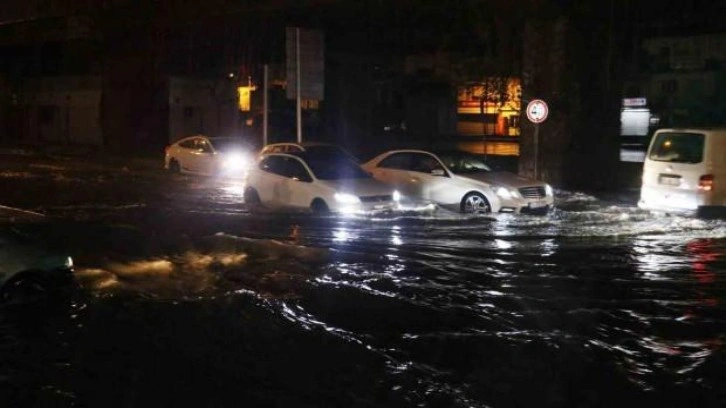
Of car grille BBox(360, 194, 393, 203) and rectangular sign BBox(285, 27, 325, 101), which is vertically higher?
rectangular sign BBox(285, 27, 325, 101)

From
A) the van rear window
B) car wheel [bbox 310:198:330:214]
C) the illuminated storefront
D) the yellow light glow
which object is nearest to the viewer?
the van rear window

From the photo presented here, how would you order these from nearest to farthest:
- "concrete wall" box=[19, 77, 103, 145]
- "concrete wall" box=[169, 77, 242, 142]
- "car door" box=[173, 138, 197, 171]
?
1. "car door" box=[173, 138, 197, 171]
2. "concrete wall" box=[169, 77, 242, 142]
3. "concrete wall" box=[19, 77, 103, 145]

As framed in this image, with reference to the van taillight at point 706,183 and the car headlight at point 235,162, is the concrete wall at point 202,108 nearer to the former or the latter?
the car headlight at point 235,162

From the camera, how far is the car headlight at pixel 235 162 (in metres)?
27.2

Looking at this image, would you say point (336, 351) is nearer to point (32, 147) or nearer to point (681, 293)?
point (681, 293)

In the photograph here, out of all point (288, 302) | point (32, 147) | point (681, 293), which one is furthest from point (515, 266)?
point (32, 147)

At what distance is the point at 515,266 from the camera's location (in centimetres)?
1172

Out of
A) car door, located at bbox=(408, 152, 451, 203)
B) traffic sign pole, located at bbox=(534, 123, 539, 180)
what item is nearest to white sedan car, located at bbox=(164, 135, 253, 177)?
traffic sign pole, located at bbox=(534, 123, 539, 180)

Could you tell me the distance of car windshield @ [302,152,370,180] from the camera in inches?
667

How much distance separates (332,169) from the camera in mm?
17250

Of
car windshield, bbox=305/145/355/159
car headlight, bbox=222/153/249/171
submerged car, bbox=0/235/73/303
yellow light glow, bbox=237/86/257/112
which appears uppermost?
yellow light glow, bbox=237/86/257/112

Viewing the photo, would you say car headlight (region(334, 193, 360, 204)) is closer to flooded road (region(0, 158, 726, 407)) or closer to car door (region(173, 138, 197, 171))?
flooded road (region(0, 158, 726, 407))

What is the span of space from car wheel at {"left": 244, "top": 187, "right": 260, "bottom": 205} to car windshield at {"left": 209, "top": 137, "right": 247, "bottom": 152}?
30.3 ft

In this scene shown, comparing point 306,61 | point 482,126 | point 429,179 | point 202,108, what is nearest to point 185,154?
point 306,61
